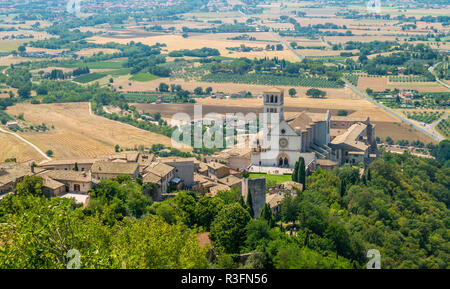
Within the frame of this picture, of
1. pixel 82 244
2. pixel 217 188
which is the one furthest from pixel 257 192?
pixel 82 244

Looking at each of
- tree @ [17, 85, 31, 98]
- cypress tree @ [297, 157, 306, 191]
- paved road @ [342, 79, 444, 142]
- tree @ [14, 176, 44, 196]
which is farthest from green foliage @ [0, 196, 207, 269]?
tree @ [17, 85, 31, 98]

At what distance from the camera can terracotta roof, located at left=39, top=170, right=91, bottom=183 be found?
3653 centimetres

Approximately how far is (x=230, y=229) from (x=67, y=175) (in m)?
13.1

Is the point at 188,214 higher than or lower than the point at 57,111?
higher

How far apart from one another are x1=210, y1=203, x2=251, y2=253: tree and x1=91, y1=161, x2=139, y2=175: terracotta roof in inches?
416

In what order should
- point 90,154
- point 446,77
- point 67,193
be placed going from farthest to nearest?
point 446,77, point 90,154, point 67,193

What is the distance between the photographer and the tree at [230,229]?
28.2 m

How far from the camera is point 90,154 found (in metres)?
65.1

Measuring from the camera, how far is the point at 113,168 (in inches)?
1543

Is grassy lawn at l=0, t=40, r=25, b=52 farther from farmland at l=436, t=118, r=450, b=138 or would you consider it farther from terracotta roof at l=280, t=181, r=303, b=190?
terracotta roof at l=280, t=181, r=303, b=190

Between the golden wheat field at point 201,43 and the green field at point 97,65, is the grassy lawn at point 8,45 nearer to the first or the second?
the golden wheat field at point 201,43
